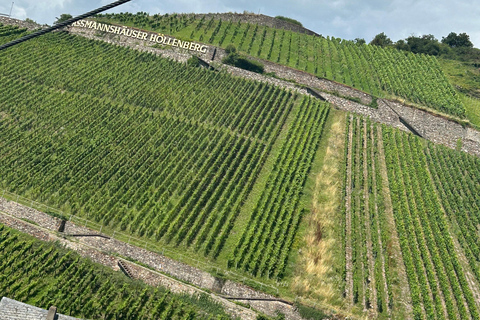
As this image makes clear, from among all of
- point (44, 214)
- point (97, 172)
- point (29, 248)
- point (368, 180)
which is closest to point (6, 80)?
point (97, 172)

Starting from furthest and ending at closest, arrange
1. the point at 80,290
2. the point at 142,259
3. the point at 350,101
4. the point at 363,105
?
1. the point at 350,101
2. the point at 363,105
3. the point at 142,259
4. the point at 80,290

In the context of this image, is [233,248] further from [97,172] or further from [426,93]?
[426,93]

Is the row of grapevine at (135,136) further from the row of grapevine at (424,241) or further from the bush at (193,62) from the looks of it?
the row of grapevine at (424,241)

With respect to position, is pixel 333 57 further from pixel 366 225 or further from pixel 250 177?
pixel 366 225

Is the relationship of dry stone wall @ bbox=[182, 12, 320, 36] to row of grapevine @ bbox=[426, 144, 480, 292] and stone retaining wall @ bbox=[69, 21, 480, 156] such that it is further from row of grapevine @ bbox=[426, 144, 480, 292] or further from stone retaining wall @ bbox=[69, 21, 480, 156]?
row of grapevine @ bbox=[426, 144, 480, 292]

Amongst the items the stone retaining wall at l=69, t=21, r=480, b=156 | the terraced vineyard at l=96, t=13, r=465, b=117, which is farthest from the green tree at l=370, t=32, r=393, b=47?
the stone retaining wall at l=69, t=21, r=480, b=156

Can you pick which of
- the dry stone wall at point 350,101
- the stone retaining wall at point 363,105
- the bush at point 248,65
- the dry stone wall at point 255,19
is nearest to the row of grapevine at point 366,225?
the stone retaining wall at point 363,105

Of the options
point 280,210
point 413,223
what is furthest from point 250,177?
point 413,223
